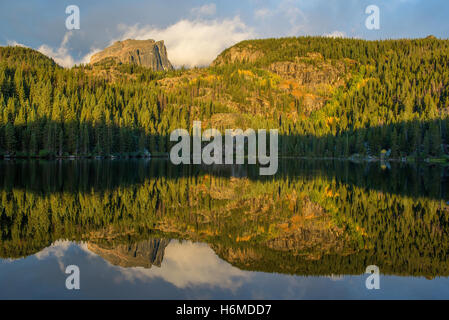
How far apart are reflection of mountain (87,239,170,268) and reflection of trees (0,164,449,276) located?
40mm

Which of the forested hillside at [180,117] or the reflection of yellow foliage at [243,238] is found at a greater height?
the forested hillside at [180,117]

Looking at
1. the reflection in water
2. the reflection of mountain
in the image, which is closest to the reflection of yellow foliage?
the reflection in water

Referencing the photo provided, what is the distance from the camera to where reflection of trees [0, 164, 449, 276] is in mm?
12094

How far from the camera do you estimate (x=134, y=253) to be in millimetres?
12234

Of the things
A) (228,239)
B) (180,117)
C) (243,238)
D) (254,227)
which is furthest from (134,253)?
(180,117)

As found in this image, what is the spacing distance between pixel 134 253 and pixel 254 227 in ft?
20.9

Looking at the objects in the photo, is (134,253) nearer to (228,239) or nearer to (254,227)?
(228,239)

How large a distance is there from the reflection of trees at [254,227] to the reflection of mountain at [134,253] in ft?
0.13

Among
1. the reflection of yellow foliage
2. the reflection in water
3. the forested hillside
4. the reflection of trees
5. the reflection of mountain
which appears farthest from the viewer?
the forested hillside

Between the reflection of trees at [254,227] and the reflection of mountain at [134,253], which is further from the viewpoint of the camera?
the reflection of trees at [254,227]

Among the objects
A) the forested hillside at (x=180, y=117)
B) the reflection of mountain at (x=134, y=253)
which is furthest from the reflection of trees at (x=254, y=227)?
the forested hillside at (x=180, y=117)

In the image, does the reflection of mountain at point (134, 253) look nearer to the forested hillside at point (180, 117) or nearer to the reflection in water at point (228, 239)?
the reflection in water at point (228, 239)

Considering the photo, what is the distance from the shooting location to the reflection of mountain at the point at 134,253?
37.6ft

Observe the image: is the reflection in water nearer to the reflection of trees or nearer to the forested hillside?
the reflection of trees
